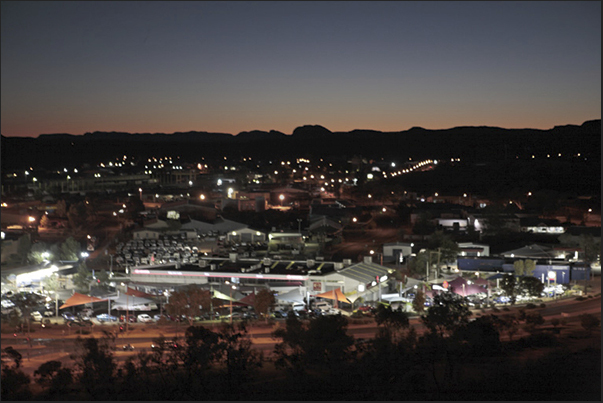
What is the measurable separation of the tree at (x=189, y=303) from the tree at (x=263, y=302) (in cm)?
39

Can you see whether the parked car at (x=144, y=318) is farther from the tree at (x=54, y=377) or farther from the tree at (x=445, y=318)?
the tree at (x=445, y=318)

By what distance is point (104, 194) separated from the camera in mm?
13617

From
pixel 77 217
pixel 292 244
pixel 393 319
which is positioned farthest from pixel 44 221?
pixel 393 319

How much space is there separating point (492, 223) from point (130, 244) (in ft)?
17.0

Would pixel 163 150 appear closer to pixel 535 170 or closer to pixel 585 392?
pixel 535 170

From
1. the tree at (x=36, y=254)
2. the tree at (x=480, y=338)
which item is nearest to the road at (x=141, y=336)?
the tree at (x=480, y=338)

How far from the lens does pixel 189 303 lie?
184 inches

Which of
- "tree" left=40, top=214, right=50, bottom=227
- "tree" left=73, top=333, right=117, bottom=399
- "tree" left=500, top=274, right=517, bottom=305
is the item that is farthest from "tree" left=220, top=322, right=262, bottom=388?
"tree" left=40, top=214, right=50, bottom=227

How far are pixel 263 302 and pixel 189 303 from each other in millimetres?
564

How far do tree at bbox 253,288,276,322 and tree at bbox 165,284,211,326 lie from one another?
39cm

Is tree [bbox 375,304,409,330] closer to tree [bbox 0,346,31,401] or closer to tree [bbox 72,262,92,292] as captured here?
tree [bbox 0,346,31,401]

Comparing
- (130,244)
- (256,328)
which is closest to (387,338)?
(256,328)

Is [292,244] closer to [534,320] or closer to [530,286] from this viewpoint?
[530,286]

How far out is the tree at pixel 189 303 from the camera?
460 cm
